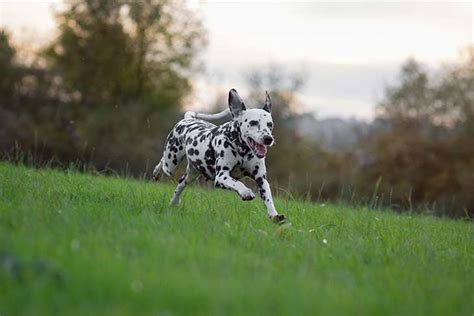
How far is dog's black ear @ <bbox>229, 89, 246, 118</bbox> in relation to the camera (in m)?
9.22

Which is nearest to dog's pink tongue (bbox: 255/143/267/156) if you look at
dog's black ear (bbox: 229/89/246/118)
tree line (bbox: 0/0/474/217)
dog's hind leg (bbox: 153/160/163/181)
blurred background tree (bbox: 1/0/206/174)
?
dog's black ear (bbox: 229/89/246/118)

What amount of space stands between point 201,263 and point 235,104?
4.07 m

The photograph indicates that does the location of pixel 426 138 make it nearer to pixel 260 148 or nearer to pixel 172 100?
pixel 172 100

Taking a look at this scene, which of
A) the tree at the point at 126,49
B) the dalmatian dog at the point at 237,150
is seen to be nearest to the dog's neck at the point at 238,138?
the dalmatian dog at the point at 237,150

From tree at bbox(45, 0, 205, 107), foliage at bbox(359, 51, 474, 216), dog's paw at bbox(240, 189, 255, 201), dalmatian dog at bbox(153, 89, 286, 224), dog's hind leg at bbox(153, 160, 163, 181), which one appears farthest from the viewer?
tree at bbox(45, 0, 205, 107)

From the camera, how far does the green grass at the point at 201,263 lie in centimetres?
452

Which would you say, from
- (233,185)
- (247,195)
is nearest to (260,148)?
(233,185)

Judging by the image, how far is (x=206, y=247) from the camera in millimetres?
6129

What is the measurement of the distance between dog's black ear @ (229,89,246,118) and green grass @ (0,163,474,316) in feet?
4.62

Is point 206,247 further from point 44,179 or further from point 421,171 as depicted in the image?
point 421,171

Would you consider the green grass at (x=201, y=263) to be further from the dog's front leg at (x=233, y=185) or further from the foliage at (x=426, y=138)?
the foliage at (x=426, y=138)

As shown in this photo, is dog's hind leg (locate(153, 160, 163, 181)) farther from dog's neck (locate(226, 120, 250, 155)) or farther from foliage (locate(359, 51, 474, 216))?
foliage (locate(359, 51, 474, 216))

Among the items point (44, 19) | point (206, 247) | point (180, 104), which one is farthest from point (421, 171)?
point (206, 247)

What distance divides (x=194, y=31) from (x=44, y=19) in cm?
945
